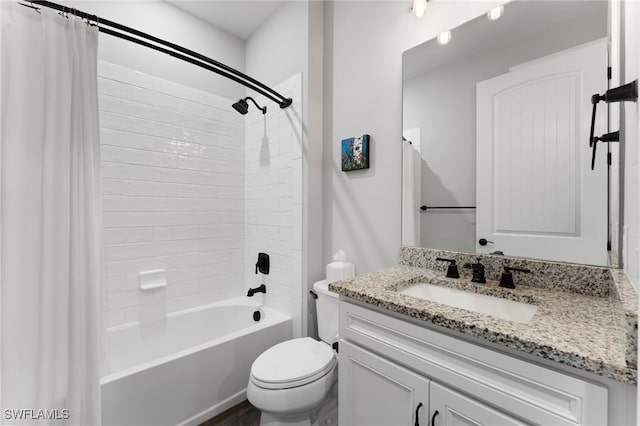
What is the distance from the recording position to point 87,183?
1134 mm

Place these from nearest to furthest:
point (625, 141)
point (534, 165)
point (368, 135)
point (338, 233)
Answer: point (625, 141) → point (534, 165) → point (368, 135) → point (338, 233)

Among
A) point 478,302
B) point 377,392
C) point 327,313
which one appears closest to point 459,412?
point 377,392

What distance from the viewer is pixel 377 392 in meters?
0.96

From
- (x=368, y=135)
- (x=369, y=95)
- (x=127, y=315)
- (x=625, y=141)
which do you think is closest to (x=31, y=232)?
(x=127, y=315)

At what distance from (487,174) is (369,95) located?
0.83 metres

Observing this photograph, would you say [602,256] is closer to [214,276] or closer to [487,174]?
[487,174]

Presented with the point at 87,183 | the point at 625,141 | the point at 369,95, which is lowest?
the point at 87,183

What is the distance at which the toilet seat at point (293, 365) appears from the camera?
121 centimetres

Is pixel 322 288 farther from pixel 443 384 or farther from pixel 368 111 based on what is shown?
pixel 368 111

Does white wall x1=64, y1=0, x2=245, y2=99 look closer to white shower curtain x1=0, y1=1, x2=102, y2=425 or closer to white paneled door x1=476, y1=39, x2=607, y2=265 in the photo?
white shower curtain x1=0, y1=1, x2=102, y2=425

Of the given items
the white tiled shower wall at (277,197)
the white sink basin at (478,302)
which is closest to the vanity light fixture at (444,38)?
the white tiled shower wall at (277,197)

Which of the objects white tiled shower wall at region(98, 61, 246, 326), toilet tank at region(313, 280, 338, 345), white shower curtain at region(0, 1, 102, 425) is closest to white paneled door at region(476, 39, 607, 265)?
toilet tank at region(313, 280, 338, 345)

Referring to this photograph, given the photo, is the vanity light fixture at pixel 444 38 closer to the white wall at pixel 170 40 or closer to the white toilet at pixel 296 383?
the white toilet at pixel 296 383

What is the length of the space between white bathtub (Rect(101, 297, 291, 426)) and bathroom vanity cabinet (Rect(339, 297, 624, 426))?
2.82 ft
